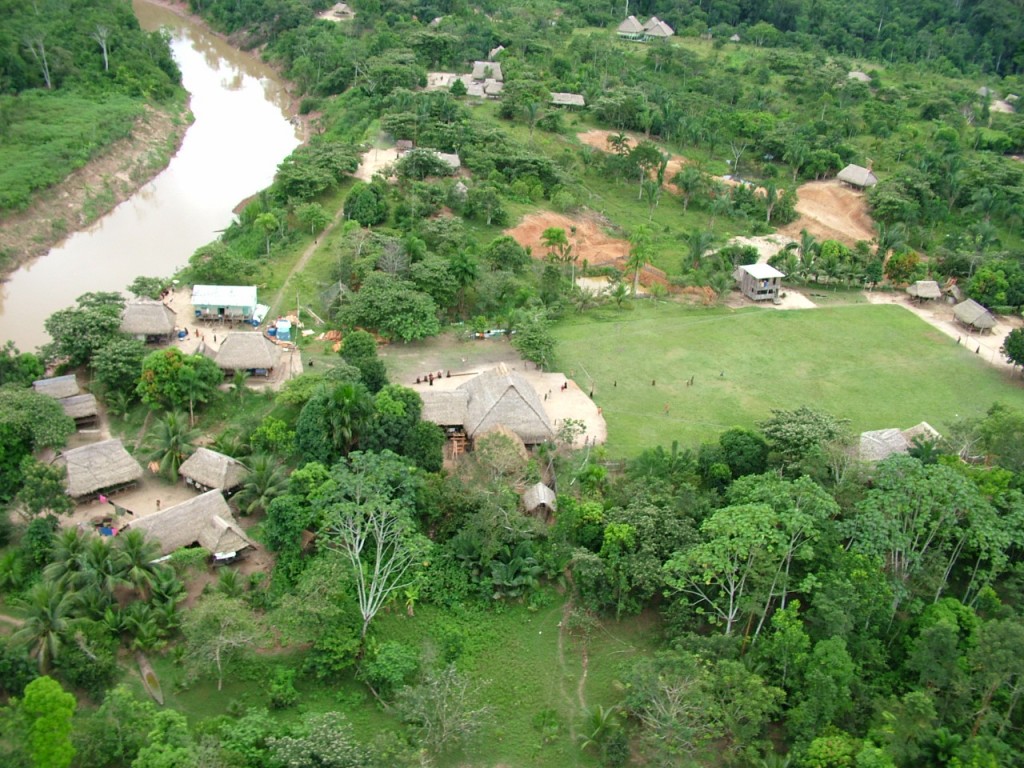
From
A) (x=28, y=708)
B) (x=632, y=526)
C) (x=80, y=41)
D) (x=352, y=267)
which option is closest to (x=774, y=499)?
(x=632, y=526)

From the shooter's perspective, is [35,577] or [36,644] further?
[35,577]

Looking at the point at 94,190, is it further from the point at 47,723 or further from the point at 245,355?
the point at 47,723

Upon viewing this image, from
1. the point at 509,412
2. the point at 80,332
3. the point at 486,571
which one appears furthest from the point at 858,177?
the point at 80,332

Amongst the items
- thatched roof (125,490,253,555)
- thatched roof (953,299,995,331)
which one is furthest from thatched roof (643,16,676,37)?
thatched roof (125,490,253,555)

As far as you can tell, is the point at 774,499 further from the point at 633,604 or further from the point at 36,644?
the point at 36,644

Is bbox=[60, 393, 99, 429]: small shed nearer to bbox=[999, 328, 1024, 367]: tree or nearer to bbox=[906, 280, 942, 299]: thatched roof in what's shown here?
bbox=[999, 328, 1024, 367]: tree

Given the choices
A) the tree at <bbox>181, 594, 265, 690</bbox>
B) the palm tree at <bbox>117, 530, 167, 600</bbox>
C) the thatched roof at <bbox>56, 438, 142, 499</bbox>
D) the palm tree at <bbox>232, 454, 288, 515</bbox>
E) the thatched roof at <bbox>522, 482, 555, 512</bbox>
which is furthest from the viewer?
the thatched roof at <bbox>522, 482, 555, 512</bbox>

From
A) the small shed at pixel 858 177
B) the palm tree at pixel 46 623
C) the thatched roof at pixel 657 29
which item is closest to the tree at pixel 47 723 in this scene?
the palm tree at pixel 46 623
